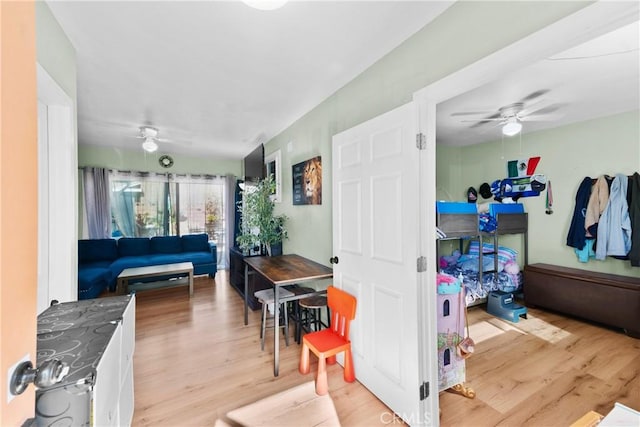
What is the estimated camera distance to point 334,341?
6.40 ft

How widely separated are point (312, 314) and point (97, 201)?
463cm

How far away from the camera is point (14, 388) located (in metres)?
0.62

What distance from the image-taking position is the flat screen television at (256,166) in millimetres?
3848

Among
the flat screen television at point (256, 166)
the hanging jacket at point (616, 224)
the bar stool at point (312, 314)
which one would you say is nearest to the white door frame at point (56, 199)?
the bar stool at point (312, 314)

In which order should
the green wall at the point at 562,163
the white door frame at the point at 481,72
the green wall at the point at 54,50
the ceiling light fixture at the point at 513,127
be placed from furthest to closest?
the green wall at the point at 562,163 < the ceiling light fixture at the point at 513,127 < the green wall at the point at 54,50 < the white door frame at the point at 481,72

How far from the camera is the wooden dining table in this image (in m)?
2.15

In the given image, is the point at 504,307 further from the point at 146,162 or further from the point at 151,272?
the point at 146,162

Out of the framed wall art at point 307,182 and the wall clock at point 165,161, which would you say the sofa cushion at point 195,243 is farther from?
the framed wall art at point 307,182

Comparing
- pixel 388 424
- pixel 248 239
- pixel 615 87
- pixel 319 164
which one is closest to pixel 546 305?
pixel 615 87

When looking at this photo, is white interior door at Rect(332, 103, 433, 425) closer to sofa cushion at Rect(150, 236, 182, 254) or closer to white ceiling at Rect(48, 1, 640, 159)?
white ceiling at Rect(48, 1, 640, 159)

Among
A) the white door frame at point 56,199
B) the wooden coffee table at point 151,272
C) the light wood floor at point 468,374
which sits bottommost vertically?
the light wood floor at point 468,374

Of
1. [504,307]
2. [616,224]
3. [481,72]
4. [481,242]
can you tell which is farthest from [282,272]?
[616,224]

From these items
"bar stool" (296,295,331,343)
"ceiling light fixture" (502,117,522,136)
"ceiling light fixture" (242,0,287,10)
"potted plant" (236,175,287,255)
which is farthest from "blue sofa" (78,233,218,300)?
"ceiling light fixture" (502,117,522,136)

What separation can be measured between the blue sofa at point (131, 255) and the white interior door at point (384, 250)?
3.73 meters
